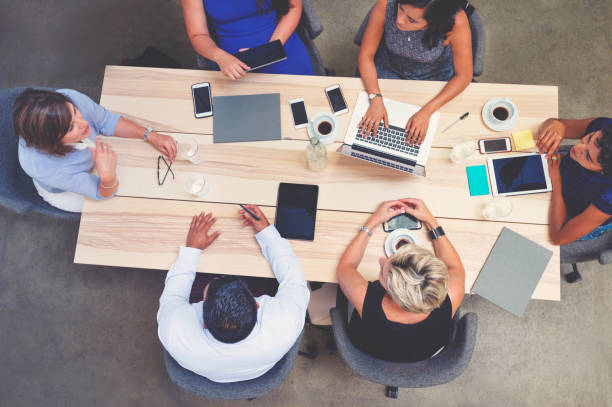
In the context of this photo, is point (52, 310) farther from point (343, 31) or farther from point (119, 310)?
point (343, 31)

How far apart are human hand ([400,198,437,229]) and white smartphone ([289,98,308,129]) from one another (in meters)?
0.58

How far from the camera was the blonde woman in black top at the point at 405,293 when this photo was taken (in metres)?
1.27

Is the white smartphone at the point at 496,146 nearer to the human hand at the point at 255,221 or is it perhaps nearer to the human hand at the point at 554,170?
the human hand at the point at 554,170

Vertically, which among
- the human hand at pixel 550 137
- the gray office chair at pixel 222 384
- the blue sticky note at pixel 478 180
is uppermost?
the human hand at pixel 550 137

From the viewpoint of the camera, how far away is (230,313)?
1247 mm

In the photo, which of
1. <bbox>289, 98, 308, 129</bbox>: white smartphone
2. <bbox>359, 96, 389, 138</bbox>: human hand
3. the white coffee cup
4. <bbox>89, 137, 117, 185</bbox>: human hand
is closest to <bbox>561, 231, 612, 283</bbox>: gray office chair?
<bbox>359, 96, 389, 138</bbox>: human hand

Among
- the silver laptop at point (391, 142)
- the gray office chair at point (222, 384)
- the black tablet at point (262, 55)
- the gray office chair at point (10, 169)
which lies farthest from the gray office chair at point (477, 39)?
the gray office chair at point (10, 169)

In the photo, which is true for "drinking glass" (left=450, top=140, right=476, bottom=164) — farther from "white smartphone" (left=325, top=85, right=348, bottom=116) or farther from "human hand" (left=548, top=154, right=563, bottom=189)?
"white smartphone" (left=325, top=85, right=348, bottom=116)

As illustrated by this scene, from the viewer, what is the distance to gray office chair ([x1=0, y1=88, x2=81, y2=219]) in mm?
1608

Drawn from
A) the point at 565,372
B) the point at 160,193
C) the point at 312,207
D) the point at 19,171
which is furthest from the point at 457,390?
the point at 19,171

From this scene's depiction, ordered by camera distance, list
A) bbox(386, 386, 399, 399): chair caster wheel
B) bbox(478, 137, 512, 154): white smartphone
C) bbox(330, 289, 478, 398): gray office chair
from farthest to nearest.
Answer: bbox(386, 386, 399, 399): chair caster wheel < bbox(478, 137, 512, 154): white smartphone < bbox(330, 289, 478, 398): gray office chair

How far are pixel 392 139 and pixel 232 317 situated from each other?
1019mm

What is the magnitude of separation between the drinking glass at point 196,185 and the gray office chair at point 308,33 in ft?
2.45

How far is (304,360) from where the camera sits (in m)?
2.32
